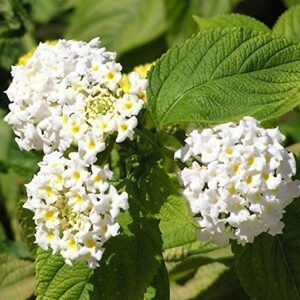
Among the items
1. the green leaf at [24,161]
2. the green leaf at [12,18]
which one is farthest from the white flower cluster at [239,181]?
the green leaf at [12,18]

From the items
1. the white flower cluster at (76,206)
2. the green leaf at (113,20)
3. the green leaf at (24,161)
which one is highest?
the white flower cluster at (76,206)

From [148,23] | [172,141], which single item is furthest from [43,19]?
[172,141]

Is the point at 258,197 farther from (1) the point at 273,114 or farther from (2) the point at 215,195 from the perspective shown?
(1) the point at 273,114

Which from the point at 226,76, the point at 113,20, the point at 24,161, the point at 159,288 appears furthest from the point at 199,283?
the point at 113,20

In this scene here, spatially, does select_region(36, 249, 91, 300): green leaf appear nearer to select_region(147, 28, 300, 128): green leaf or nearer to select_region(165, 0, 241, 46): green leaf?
select_region(147, 28, 300, 128): green leaf

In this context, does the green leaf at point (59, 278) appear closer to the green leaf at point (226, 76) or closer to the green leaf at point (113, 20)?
the green leaf at point (226, 76)

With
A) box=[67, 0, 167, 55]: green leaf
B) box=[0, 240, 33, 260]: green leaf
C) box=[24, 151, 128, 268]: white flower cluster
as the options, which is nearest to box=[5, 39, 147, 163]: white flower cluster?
box=[24, 151, 128, 268]: white flower cluster

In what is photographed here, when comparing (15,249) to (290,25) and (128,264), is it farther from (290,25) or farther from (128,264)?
(290,25)
